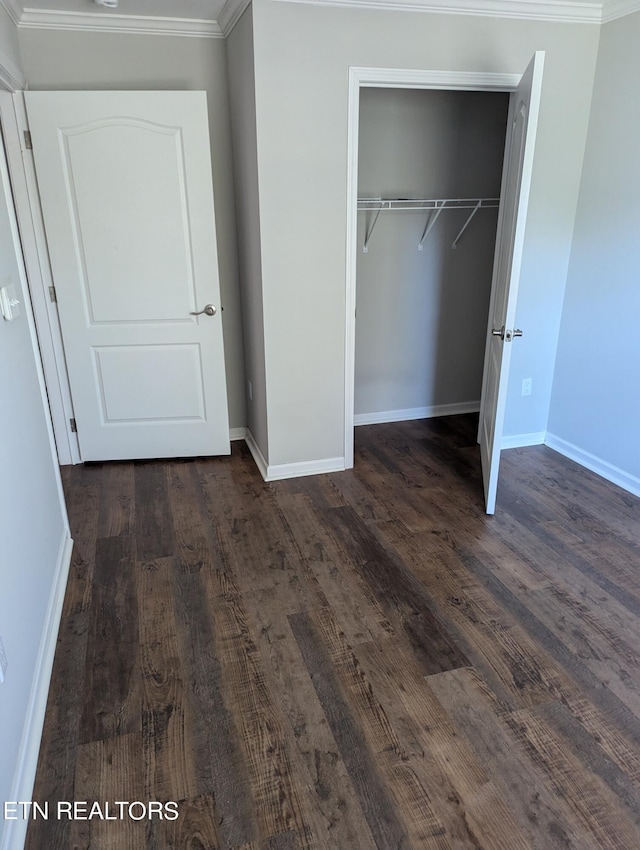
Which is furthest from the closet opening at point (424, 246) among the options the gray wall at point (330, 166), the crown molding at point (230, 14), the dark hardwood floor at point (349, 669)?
the dark hardwood floor at point (349, 669)

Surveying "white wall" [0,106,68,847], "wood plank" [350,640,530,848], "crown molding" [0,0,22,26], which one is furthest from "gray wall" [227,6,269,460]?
"wood plank" [350,640,530,848]

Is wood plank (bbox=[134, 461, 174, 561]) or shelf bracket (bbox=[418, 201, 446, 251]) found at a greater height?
shelf bracket (bbox=[418, 201, 446, 251])

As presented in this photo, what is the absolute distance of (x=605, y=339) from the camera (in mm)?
3355

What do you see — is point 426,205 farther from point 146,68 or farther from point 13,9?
point 13,9

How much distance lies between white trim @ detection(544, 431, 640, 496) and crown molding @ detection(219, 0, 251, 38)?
3.00 m

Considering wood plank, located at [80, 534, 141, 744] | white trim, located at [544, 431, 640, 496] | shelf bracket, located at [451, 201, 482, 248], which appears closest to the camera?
wood plank, located at [80, 534, 141, 744]

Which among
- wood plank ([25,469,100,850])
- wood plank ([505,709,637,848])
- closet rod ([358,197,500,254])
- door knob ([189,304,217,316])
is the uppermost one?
closet rod ([358,197,500,254])

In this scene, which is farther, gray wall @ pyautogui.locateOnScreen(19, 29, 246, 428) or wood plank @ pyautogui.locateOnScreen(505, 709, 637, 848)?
gray wall @ pyautogui.locateOnScreen(19, 29, 246, 428)

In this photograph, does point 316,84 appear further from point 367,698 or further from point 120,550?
point 367,698

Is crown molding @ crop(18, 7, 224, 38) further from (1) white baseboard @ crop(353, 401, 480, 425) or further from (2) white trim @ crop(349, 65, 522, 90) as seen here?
(1) white baseboard @ crop(353, 401, 480, 425)

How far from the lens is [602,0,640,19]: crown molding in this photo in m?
2.94

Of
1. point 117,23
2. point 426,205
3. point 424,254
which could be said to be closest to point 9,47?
point 117,23

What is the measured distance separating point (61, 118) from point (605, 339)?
10.4ft

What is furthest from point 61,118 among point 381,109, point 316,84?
point 381,109
